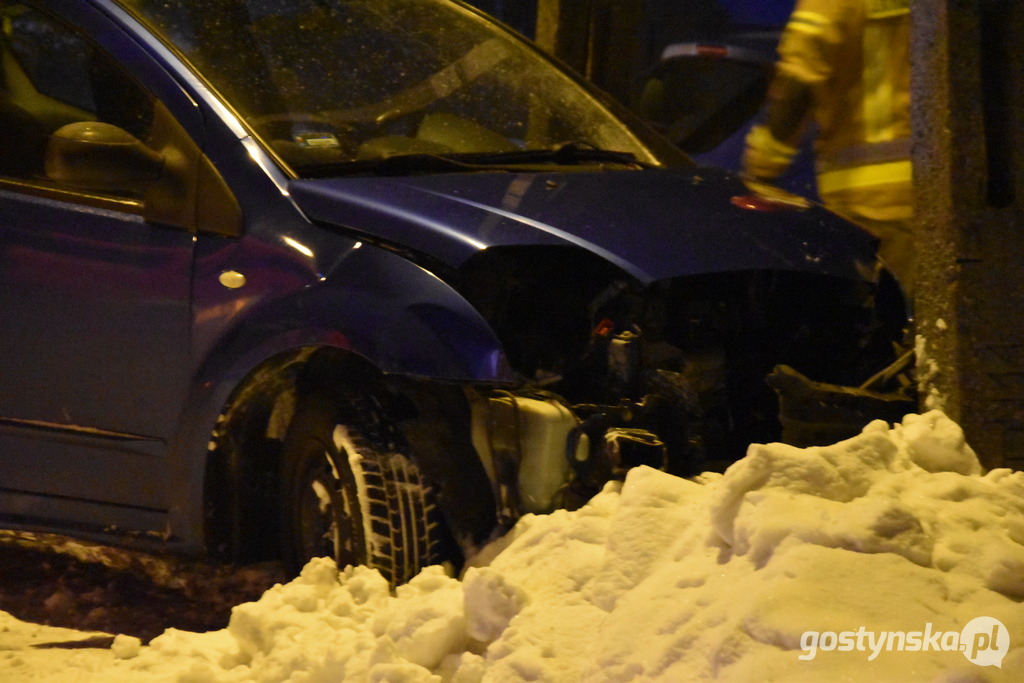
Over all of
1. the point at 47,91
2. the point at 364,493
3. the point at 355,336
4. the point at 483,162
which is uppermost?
the point at 47,91

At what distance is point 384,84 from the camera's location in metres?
4.12

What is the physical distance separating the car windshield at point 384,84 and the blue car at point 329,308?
2 cm

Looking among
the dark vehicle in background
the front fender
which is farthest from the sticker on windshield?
the dark vehicle in background

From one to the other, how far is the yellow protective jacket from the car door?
2.71m

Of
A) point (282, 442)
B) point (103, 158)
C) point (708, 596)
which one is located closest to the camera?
point (708, 596)

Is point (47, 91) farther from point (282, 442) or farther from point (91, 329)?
point (282, 442)

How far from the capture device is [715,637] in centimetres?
236

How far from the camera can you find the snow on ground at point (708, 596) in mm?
2314

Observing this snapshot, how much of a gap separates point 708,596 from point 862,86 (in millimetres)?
3097

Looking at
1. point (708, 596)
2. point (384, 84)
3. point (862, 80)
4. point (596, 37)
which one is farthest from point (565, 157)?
point (596, 37)

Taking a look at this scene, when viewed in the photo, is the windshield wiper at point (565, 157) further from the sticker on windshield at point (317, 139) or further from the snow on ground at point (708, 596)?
the snow on ground at point (708, 596)

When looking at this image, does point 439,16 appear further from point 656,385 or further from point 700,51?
point 700,51

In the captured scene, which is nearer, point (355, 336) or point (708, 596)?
point (708, 596)

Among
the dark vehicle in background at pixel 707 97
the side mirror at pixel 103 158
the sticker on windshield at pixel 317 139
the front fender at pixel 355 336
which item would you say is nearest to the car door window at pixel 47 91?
the side mirror at pixel 103 158
